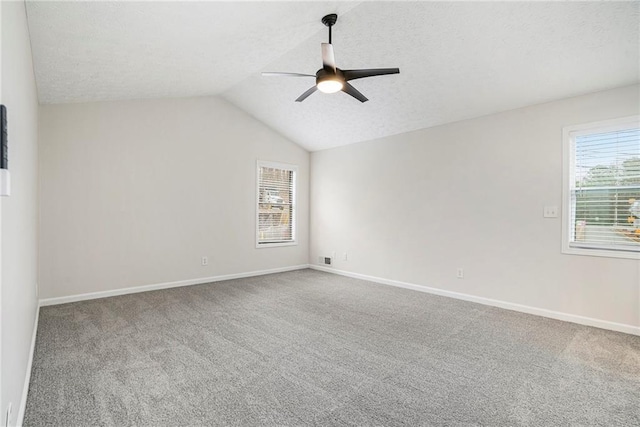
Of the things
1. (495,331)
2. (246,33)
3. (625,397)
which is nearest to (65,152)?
(246,33)

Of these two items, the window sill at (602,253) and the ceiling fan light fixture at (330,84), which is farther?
the window sill at (602,253)

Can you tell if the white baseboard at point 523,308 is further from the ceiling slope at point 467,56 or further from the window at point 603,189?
the ceiling slope at point 467,56

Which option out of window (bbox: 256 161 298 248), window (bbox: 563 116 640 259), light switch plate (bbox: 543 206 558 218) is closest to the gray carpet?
window (bbox: 563 116 640 259)

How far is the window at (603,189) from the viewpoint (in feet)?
10.7

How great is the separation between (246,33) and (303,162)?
3.57m

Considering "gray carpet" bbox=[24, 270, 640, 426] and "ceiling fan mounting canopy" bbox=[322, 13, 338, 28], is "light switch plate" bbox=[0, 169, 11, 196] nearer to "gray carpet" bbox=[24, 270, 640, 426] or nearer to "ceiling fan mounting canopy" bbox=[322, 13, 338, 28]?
"gray carpet" bbox=[24, 270, 640, 426]

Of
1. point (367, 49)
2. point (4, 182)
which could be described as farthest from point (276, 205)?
point (4, 182)

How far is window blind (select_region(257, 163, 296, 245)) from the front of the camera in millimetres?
6004

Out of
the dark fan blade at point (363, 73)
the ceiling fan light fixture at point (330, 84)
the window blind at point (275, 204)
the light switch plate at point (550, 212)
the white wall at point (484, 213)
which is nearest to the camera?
the dark fan blade at point (363, 73)

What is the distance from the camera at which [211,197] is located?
530cm

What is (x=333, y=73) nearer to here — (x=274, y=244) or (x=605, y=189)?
(x=605, y=189)

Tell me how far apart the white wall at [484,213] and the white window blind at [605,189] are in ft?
0.52

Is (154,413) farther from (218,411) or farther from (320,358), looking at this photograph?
Answer: (320,358)

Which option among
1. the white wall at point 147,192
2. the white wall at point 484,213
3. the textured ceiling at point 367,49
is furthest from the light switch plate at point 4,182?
the white wall at point 484,213
